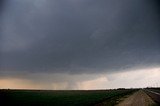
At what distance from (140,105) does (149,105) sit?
1354 millimetres

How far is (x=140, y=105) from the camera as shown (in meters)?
48.7

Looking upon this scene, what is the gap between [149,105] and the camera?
48812 millimetres
